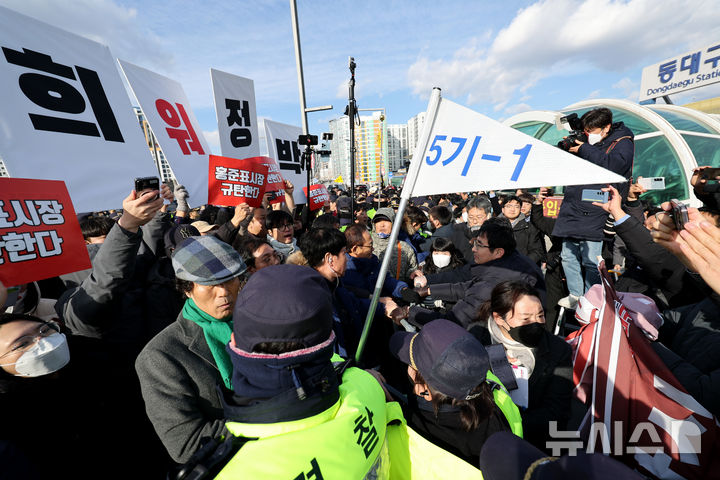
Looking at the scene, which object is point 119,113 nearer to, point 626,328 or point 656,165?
point 626,328

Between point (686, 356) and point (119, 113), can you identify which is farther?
point (119, 113)

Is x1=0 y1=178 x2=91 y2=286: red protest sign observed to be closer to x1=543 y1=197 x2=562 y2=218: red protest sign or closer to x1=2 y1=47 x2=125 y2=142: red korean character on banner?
x1=2 y1=47 x2=125 y2=142: red korean character on banner

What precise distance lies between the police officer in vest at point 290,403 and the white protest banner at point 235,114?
4089 mm

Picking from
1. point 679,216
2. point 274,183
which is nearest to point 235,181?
point 274,183

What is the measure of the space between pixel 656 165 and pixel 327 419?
15.2 metres

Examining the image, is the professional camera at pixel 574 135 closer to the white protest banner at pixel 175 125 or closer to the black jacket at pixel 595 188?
the black jacket at pixel 595 188

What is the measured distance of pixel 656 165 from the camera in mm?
11297

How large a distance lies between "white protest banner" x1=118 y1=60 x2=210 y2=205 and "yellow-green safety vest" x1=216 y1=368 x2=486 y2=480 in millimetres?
3484

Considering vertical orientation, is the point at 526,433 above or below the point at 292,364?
below

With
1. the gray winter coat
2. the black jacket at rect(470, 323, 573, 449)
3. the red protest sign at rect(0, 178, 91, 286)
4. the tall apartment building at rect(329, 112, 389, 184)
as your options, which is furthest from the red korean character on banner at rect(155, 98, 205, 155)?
the tall apartment building at rect(329, 112, 389, 184)

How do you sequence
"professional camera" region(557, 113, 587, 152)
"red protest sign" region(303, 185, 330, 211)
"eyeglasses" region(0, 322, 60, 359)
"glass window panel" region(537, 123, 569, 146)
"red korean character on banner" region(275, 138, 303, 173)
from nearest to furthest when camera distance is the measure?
1. "eyeglasses" region(0, 322, 60, 359)
2. "professional camera" region(557, 113, 587, 152)
3. "red korean character on banner" region(275, 138, 303, 173)
4. "red protest sign" region(303, 185, 330, 211)
5. "glass window panel" region(537, 123, 569, 146)

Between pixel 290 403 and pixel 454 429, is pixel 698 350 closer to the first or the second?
pixel 454 429

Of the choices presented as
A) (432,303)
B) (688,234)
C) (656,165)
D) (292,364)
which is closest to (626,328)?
(688,234)

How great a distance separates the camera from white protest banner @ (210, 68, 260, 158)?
460 centimetres
